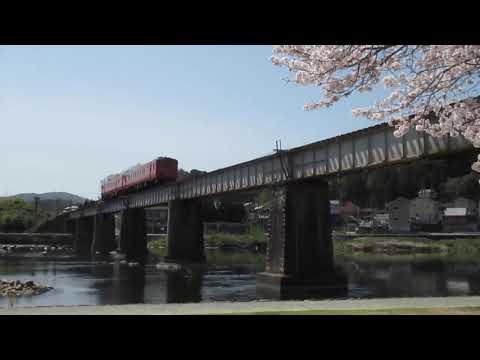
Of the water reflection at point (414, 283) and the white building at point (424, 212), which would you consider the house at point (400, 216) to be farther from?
the water reflection at point (414, 283)

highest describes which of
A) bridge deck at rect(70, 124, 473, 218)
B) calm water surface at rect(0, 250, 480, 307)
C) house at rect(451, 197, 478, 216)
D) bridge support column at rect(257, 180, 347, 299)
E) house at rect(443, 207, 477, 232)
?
house at rect(451, 197, 478, 216)

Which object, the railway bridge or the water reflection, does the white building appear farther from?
the railway bridge

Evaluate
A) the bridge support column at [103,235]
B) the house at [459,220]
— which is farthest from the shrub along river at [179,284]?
the house at [459,220]

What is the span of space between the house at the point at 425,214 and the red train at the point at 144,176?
96312mm

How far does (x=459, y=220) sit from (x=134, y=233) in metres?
107

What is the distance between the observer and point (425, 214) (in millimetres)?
162000

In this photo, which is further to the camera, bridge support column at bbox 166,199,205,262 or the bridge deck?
bridge support column at bbox 166,199,205,262

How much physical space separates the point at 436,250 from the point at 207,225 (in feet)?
218

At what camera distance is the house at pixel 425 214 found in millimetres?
159250

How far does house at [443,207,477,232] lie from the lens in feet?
518

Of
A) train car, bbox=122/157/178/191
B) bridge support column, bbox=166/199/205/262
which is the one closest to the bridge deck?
bridge support column, bbox=166/199/205/262

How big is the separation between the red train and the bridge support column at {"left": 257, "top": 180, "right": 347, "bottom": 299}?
99.4 feet

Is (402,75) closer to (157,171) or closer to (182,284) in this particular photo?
(182,284)
